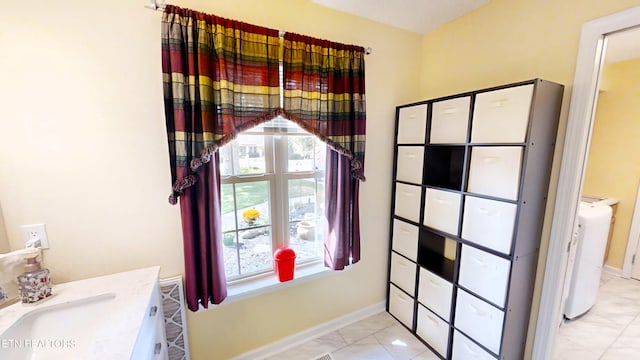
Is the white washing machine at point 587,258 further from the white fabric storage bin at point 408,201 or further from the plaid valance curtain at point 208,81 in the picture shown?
the plaid valance curtain at point 208,81

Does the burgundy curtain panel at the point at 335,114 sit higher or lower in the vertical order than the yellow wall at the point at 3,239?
higher

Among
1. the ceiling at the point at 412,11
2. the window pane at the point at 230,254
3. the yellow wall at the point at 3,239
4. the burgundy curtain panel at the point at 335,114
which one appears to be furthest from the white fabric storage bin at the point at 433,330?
the yellow wall at the point at 3,239

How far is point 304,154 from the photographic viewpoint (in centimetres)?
185

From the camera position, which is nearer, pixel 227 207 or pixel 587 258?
pixel 227 207

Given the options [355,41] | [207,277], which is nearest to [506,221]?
[355,41]

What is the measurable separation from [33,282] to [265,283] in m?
1.13

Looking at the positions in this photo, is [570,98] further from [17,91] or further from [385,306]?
[17,91]

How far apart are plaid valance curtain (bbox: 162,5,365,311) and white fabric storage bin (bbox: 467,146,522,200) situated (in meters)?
0.73

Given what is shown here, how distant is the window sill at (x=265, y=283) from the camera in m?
1.62

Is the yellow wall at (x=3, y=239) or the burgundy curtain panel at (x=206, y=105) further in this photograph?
the burgundy curtain panel at (x=206, y=105)

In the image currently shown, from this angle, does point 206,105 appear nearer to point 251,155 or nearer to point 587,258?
point 251,155

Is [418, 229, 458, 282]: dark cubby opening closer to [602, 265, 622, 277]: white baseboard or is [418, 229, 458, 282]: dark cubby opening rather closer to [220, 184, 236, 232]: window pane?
[220, 184, 236, 232]: window pane

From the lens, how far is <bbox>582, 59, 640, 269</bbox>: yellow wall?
2.55 meters

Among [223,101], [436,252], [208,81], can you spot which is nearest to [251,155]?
[223,101]
